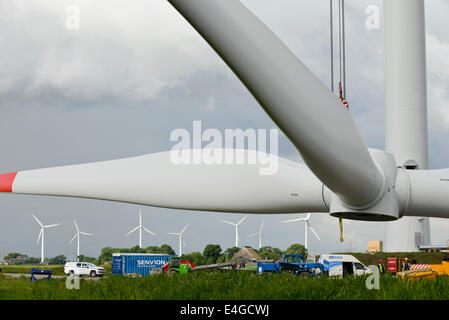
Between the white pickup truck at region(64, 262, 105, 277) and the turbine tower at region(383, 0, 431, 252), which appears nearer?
the turbine tower at region(383, 0, 431, 252)

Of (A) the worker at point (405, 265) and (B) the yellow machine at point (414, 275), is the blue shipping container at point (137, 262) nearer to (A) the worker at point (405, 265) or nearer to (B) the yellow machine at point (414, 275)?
(A) the worker at point (405, 265)

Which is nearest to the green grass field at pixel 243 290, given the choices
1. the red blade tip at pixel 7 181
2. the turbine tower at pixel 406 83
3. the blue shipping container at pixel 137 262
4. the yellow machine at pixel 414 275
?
the yellow machine at pixel 414 275

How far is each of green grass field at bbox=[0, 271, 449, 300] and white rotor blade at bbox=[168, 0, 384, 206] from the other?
3.01m

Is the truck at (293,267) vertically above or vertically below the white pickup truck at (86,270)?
above

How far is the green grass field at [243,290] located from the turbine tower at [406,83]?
3916 mm

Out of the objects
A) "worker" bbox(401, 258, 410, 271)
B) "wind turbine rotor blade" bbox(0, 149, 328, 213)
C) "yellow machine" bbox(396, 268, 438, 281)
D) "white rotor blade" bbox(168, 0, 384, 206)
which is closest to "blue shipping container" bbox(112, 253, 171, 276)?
"worker" bbox(401, 258, 410, 271)

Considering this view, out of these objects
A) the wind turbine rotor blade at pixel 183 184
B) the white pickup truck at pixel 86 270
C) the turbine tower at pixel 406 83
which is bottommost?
the white pickup truck at pixel 86 270

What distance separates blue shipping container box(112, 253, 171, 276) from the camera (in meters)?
41.4

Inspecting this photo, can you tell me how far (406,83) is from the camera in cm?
1529

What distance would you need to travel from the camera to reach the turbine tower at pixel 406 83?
15.6 m

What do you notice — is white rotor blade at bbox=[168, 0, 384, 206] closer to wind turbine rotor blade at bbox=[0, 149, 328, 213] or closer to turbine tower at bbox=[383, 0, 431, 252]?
wind turbine rotor blade at bbox=[0, 149, 328, 213]

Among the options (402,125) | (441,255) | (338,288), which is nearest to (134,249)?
(441,255)

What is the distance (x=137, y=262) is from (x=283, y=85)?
122 ft
